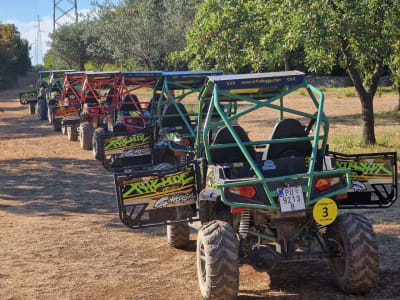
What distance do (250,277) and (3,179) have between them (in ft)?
24.5

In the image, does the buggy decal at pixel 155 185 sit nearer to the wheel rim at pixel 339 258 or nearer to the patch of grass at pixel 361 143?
the wheel rim at pixel 339 258

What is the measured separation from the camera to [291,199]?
484cm

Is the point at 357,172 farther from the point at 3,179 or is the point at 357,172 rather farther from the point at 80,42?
the point at 80,42

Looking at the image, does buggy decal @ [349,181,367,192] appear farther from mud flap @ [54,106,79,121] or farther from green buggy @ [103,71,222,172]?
mud flap @ [54,106,79,121]

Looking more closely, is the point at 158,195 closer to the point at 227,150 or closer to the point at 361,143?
the point at 227,150

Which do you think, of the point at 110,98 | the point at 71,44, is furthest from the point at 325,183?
the point at 71,44

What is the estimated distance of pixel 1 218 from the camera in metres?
8.51

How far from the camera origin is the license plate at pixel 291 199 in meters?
4.81

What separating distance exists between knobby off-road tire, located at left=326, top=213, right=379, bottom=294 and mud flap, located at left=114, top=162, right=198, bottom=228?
161cm

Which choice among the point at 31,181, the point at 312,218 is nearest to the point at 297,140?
the point at 312,218

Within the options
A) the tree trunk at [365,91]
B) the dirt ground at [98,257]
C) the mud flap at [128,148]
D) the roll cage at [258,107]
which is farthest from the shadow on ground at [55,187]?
the tree trunk at [365,91]

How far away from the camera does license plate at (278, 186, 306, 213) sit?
481 cm

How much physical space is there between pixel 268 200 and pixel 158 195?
Answer: 1299 millimetres

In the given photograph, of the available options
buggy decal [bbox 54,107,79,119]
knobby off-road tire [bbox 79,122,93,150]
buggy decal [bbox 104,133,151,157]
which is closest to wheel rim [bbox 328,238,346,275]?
buggy decal [bbox 104,133,151,157]
